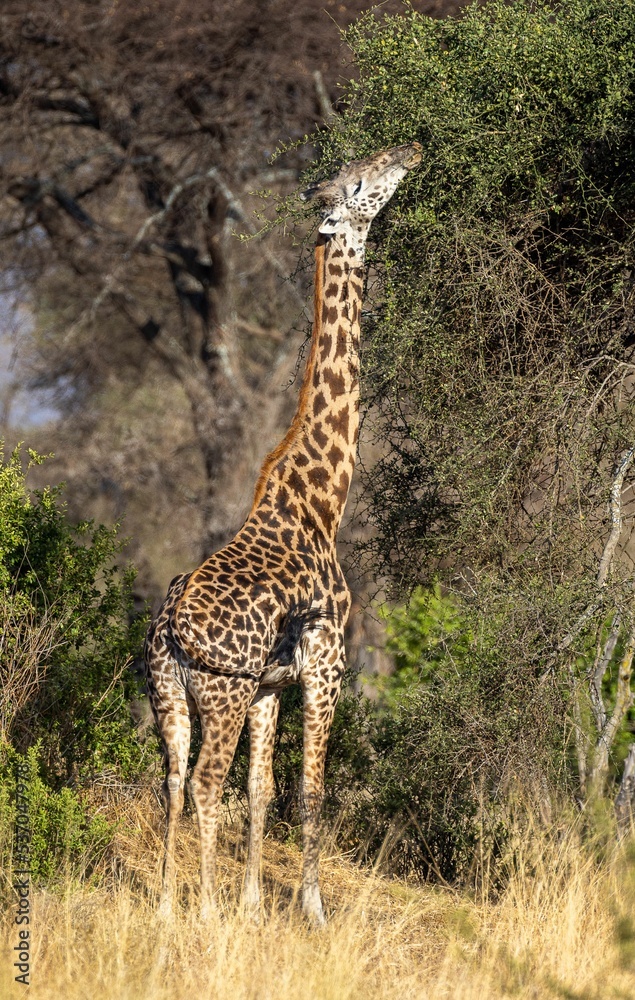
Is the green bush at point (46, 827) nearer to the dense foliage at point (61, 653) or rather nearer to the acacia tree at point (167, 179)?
the dense foliage at point (61, 653)

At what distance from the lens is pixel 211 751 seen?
5.95 m

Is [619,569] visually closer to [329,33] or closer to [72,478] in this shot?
[329,33]

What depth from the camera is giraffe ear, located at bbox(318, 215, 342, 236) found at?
718 centimetres

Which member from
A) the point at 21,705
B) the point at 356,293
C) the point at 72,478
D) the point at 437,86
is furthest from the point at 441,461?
the point at 72,478

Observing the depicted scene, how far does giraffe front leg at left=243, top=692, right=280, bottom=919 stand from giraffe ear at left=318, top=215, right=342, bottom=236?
2616mm

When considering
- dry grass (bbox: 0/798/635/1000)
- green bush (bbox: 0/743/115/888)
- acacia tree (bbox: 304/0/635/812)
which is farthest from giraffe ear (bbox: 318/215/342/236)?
dry grass (bbox: 0/798/635/1000)

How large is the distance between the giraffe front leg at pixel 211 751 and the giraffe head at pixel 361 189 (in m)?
2.67

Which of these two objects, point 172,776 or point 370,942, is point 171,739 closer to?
point 172,776

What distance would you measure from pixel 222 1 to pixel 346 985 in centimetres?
1240

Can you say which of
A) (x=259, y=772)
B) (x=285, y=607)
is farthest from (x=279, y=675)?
(x=259, y=772)

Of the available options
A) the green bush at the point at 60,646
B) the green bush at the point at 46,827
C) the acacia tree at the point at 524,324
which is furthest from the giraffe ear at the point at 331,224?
the green bush at the point at 46,827

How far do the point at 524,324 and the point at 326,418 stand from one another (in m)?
1.32

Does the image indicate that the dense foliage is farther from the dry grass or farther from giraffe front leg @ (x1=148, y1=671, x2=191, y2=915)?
giraffe front leg @ (x1=148, y1=671, x2=191, y2=915)

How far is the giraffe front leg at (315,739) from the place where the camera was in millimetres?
6492
